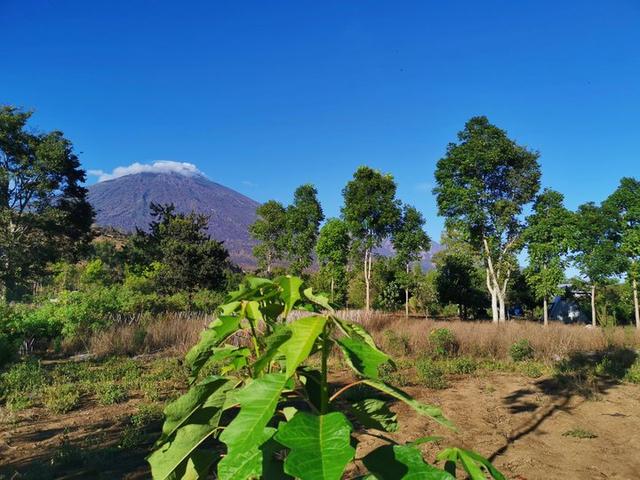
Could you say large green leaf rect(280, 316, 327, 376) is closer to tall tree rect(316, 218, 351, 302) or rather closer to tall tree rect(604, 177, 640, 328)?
tall tree rect(604, 177, 640, 328)

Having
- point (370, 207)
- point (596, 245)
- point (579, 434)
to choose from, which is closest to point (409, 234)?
point (370, 207)

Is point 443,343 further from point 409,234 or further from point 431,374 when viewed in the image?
point 409,234

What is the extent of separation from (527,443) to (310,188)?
27.0m

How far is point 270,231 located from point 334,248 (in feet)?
24.7

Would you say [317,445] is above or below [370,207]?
below

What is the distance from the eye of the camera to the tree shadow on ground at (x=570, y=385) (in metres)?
4.74

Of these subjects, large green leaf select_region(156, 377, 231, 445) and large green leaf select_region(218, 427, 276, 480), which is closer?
large green leaf select_region(218, 427, 276, 480)

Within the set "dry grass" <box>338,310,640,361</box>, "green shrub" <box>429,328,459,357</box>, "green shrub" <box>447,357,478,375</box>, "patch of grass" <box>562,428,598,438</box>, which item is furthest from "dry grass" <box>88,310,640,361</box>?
"patch of grass" <box>562,428,598,438</box>

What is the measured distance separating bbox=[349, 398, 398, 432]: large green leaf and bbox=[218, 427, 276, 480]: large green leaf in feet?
0.76

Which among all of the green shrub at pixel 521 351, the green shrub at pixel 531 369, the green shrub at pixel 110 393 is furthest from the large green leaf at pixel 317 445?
the green shrub at pixel 521 351

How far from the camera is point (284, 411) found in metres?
0.77

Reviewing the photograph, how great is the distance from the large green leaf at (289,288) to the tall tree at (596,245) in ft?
64.2

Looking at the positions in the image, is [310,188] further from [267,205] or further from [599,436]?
[599,436]

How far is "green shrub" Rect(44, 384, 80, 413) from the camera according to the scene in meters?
4.80
